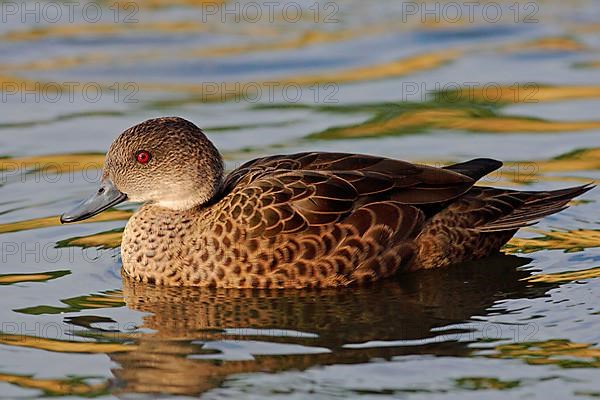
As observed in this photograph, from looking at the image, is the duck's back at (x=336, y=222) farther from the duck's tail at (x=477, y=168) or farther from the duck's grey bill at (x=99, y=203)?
the duck's grey bill at (x=99, y=203)

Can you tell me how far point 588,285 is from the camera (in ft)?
30.8

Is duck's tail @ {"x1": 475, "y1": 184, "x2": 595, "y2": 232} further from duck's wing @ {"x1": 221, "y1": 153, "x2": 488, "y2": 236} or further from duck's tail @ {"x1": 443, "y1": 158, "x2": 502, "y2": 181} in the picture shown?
duck's wing @ {"x1": 221, "y1": 153, "x2": 488, "y2": 236}

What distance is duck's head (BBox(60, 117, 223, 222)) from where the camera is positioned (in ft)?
32.4

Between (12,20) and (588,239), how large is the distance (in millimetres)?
9608

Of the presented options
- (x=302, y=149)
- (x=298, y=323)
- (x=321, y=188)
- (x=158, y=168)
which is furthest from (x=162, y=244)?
(x=302, y=149)

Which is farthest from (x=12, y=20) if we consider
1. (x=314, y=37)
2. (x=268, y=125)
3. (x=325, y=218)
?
(x=325, y=218)

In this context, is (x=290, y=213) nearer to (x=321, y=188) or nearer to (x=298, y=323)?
(x=321, y=188)

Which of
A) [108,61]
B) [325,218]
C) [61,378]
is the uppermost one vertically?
[108,61]

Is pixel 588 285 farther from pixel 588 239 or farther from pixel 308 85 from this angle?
pixel 308 85

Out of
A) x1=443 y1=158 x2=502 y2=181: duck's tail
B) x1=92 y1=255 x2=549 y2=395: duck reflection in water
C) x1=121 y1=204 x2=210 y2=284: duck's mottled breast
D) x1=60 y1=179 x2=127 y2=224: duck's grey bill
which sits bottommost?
x1=92 y1=255 x2=549 y2=395: duck reflection in water

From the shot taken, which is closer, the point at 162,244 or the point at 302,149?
the point at 162,244

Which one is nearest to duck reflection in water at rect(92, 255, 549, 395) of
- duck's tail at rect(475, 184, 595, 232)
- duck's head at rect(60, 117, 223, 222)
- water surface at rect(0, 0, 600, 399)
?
water surface at rect(0, 0, 600, 399)

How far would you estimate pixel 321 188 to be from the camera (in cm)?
962

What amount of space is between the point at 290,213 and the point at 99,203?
146 cm
